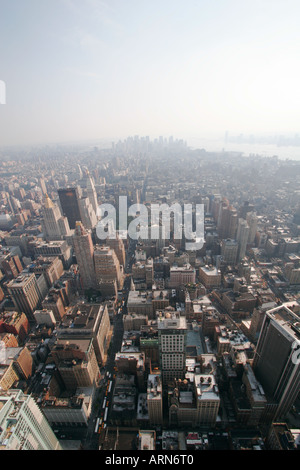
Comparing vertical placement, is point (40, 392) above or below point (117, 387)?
below

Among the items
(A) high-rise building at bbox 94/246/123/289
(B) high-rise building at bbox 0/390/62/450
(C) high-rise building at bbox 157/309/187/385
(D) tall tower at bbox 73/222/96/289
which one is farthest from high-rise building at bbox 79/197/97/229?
(B) high-rise building at bbox 0/390/62/450

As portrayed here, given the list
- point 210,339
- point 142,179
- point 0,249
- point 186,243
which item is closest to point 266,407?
point 210,339

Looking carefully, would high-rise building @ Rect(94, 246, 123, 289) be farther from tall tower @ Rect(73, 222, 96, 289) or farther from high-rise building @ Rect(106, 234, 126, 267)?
high-rise building @ Rect(106, 234, 126, 267)

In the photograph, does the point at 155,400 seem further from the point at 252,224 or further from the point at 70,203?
the point at 70,203

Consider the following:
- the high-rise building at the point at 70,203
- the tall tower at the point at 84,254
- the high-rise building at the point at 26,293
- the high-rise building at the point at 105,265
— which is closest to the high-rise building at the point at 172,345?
the high-rise building at the point at 105,265

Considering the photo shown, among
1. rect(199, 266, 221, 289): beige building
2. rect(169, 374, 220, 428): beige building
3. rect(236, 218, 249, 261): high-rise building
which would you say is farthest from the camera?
rect(236, 218, 249, 261): high-rise building
